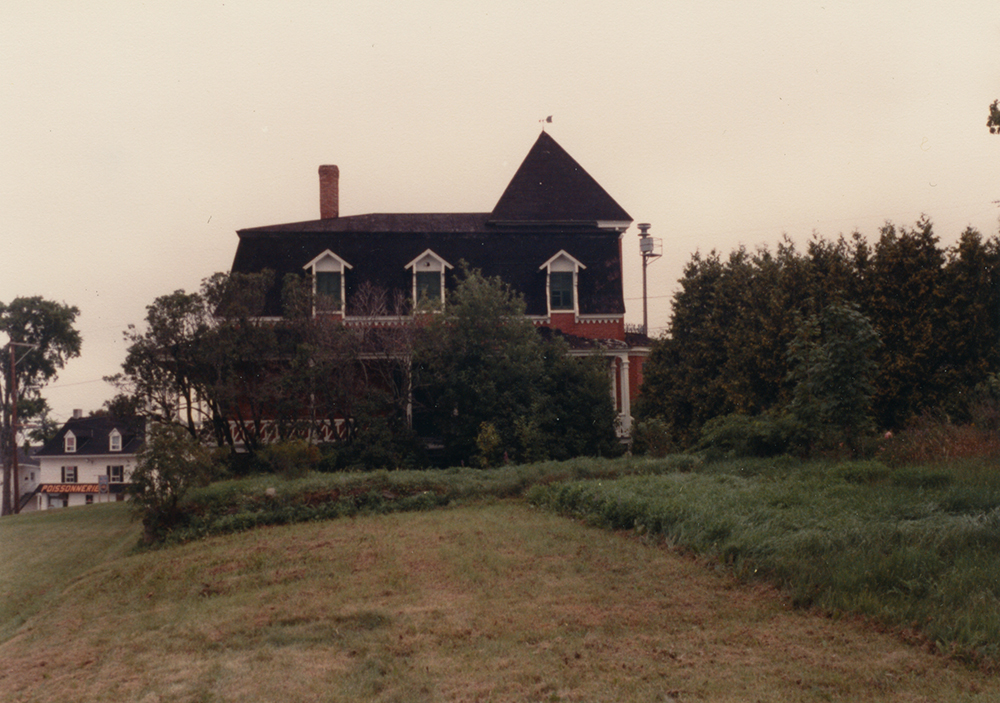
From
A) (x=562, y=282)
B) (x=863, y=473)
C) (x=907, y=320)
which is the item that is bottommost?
(x=863, y=473)

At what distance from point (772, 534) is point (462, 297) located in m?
14.1

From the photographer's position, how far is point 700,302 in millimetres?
27078

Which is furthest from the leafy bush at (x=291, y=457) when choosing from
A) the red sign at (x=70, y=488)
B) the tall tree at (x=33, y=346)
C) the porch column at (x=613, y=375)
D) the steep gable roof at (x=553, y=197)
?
the red sign at (x=70, y=488)

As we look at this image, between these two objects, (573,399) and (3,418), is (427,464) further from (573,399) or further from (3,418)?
(3,418)

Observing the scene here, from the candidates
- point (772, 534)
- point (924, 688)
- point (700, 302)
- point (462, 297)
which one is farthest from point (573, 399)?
point (924, 688)

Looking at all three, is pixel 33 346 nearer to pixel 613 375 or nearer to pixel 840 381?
pixel 613 375

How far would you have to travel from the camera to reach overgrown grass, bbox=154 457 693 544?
14.3 metres

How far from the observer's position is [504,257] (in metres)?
27.2

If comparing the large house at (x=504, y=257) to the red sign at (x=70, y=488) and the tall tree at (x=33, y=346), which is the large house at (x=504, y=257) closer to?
the tall tree at (x=33, y=346)

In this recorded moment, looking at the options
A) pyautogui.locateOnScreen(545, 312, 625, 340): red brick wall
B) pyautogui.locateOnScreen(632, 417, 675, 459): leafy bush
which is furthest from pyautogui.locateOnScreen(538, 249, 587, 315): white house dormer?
pyautogui.locateOnScreen(632, 417, 675, 459): leafy bush

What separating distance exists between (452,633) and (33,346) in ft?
57.0

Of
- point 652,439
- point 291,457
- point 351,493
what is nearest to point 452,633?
point 351,493

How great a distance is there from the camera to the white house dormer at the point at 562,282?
26.9m

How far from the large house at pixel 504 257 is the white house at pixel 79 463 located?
1415 inches
